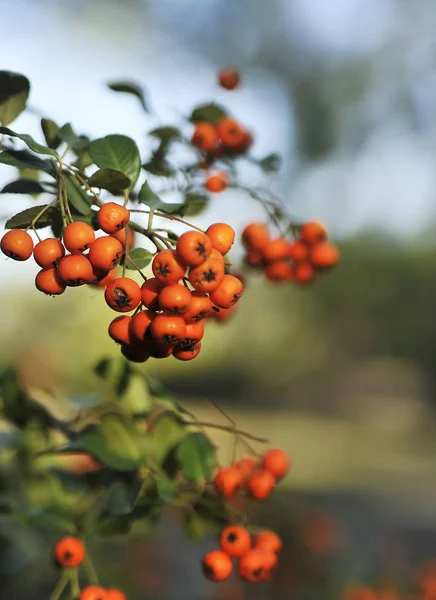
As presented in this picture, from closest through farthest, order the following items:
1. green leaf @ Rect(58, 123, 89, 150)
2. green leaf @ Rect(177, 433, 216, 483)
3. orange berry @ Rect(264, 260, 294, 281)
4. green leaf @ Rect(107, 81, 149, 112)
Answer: green leaf @ Rect(58, 123, 89, 150)
green leaf @ Rect(177, 433, 216, 483)
green leaf @ Rect(107, 81, 149, 112)
orange berry @ Rect(264, 260, 294, 281)

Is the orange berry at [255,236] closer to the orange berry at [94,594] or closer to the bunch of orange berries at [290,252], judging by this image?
the bunch of orange berries at [290,252]

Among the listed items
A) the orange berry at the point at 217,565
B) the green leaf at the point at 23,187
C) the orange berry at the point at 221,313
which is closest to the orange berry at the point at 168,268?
the orange berry at the point at 221,313

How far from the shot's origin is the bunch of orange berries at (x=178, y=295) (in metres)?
0.75

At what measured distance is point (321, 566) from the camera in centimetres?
320

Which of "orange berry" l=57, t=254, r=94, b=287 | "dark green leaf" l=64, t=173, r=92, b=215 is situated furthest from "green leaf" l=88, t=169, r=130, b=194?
"orange berry" l=57, t=254, r=94, b=287

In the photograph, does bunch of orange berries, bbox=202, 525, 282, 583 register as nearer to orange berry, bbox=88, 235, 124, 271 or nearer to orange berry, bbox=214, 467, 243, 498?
orange berry, bbox=214, 467, 243, 498

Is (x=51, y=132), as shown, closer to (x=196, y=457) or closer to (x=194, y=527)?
(x=196, y=457)

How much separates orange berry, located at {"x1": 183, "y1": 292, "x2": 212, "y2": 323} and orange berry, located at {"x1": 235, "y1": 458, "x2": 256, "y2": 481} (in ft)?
1.58

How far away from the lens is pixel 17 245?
2.70ft

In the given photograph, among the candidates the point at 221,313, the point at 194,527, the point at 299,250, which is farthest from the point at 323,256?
the point at 194,527

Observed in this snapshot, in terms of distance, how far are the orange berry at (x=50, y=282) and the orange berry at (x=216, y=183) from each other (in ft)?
2.33

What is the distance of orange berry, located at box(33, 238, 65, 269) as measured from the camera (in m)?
0.81

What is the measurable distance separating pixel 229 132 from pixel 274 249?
0.94 feet

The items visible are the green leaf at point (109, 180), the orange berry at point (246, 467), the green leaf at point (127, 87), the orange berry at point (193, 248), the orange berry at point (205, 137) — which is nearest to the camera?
the orange berry at point (193, 248)
